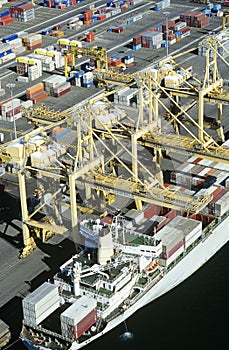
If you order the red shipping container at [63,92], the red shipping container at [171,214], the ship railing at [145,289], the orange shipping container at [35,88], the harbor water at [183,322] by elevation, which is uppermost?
the red shipping container at [171,214]

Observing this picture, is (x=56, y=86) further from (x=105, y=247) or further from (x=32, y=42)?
(x=105, y=247)

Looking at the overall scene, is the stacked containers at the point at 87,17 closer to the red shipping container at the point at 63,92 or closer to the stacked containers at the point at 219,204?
the red shipping container at the point at 63,92

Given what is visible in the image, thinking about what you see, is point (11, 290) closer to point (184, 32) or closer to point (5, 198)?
point (5, 198)

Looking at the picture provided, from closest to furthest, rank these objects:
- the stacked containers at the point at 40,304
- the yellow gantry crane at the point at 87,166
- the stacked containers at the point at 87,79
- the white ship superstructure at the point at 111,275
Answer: the white ship superstructure at the point at 111,275 < the stacked containers at the point at 40,304 < the yellow gantry crane at the point at 87,166 < the stacked containers at the point at 87,79

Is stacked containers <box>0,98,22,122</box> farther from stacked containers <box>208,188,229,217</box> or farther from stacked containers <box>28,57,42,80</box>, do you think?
stacked containers <box>208,188,229,217</box>

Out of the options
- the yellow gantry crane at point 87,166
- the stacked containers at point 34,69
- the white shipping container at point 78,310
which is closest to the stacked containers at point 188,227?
the yellow gantry crane at point 87,166

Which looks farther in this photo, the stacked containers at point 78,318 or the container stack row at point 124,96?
the container stack row at point 124,96

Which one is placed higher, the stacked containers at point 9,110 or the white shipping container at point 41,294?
the white shipping container at point 41,294

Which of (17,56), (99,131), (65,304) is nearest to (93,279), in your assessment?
(65,304)
